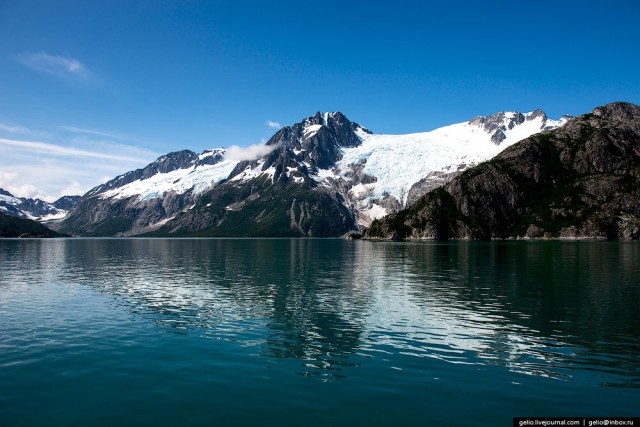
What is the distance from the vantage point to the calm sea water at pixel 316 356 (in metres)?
26.4

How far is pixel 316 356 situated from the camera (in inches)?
1485

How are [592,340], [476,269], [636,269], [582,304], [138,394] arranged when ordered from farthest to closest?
[476,269] < [636,269] < [582,304] < [592,340] < [138,394]

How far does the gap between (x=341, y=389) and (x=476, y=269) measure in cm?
9335

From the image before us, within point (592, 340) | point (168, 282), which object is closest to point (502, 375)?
Result: point (592, 340)

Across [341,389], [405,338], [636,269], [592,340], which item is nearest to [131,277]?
[405,338]

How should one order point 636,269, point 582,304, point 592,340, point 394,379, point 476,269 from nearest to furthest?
point 394,379 < point 592,340 < point 582,304 < point 636,269 < point 476,269

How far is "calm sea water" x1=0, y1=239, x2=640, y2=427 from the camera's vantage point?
86.7 feet

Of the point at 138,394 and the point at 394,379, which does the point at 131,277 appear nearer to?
the point at 138,394

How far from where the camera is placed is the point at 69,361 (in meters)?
36.0

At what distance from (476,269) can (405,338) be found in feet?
257

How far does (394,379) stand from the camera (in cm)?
3138

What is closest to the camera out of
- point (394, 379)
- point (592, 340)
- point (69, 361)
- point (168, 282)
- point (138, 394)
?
point (138, 394)

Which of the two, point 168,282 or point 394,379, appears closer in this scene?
point 394,379

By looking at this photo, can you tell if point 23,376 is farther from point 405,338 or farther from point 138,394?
point 405,338
